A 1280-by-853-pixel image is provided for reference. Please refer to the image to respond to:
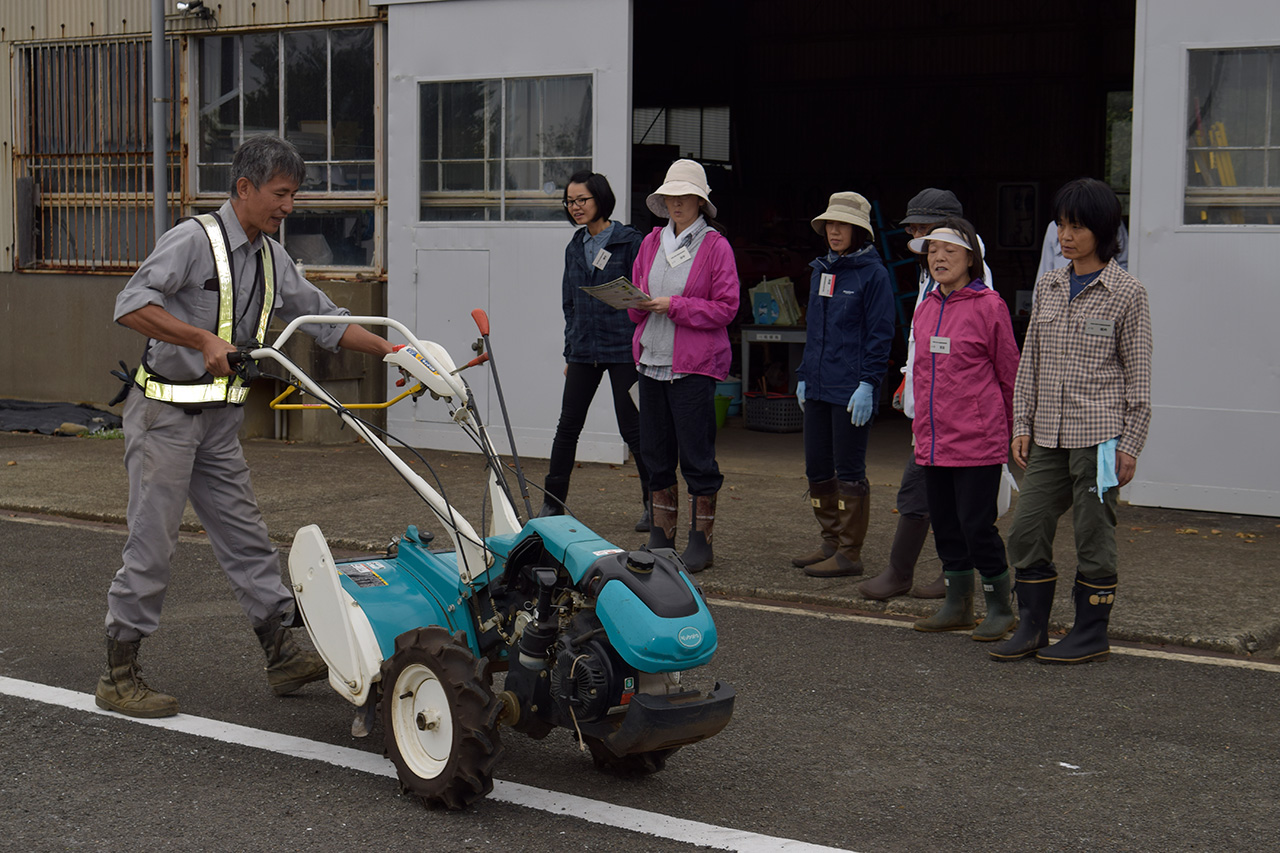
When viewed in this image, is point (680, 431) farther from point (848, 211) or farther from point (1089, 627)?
point (1089, 627)

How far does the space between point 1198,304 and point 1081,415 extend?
12.5 ft

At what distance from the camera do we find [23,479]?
394 inches

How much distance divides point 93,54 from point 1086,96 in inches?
501

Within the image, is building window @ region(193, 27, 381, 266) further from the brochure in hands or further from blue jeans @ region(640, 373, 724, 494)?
the brochure in hands

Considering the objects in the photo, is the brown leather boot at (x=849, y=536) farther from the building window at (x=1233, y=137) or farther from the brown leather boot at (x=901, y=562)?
the building window at (x=1233, y=137)

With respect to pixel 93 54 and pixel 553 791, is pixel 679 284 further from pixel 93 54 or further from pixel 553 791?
pixel 93 54

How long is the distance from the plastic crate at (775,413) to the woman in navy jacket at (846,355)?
6.35m

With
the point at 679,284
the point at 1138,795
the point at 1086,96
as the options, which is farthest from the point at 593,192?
the point at 1086,96

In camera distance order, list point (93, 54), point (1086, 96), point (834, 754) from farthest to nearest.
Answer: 1. point (1086, 96)
2. point (93, 54)
3. point (834, 754)

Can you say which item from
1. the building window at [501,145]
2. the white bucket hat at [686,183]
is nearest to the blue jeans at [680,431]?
the white bucket hat at [686,183]

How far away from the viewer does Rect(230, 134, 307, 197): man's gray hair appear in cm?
477

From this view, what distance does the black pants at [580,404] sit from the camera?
315 inches

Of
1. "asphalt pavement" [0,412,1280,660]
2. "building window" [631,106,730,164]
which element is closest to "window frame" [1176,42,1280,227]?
"asphalt pavement" [0,412,1280,660]

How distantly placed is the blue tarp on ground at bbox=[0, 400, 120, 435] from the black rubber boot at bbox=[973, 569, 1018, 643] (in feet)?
29.8
